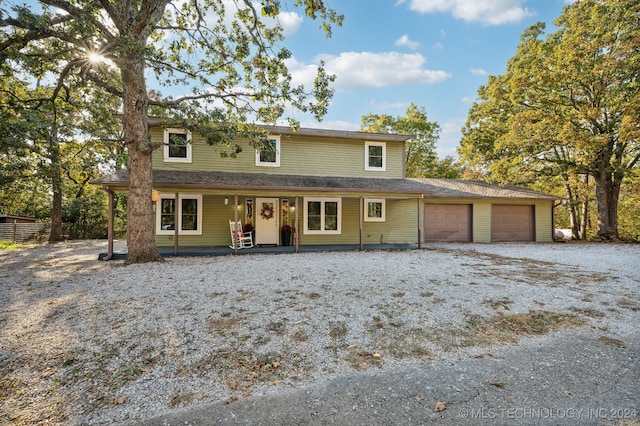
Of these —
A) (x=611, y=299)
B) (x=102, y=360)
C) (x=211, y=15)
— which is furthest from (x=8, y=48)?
(x=611, y=299)

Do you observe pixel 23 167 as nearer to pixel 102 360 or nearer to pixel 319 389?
pixel 102 360

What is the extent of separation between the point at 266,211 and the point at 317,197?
218 cm

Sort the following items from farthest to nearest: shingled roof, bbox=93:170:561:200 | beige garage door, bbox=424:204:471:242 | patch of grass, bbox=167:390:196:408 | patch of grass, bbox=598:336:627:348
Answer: beige garage door, bbox=424:204:471:242, shingled roof, bbox=93:170:561:200, patch of grass, bbox=598:336:627:348, patch of grass, bbox=167:390:196:408

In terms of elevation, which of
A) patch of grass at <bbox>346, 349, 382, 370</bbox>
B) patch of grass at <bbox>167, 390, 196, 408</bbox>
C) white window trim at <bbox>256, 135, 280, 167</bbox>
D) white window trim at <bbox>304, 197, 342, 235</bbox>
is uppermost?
white window trim at <bbox>256, 135, 280, 167</bbox>

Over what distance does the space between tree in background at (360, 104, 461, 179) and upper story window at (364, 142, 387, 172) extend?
12.3 metres

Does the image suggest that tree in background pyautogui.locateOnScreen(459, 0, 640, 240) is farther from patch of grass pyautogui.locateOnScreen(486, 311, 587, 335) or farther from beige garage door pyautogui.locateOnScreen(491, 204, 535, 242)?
patch of grass pyautogui.locateOnScreen(486, 311, 587, 335)

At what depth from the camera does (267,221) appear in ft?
39.9

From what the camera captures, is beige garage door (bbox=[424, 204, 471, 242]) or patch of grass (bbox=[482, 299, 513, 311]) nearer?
patch of grass (bbox=[482, 299, 513, 311])

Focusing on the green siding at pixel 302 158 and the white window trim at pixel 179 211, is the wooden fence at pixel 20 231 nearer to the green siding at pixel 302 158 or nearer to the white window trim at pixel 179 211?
the white window trim at pixel 179 211

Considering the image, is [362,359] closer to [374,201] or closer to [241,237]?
[241,237]

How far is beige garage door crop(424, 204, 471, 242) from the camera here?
14.6 m

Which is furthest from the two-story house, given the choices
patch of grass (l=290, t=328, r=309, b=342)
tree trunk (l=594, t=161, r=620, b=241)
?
patch of grass (l=290, t=328, r=309, b=342)

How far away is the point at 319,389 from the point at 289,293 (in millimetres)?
2743

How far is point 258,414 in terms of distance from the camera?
86.4 inches
